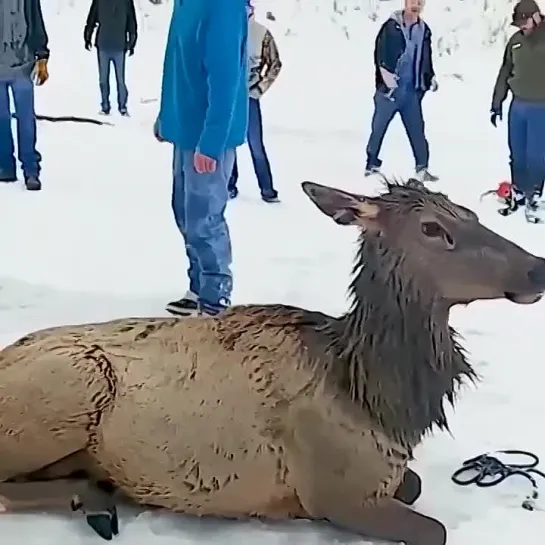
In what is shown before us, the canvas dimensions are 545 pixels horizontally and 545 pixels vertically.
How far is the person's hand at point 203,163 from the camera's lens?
4.59ft

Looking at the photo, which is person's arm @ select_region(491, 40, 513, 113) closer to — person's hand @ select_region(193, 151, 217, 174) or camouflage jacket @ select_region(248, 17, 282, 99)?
camouflage jacket @ select_region(248, 17, 282, 99)

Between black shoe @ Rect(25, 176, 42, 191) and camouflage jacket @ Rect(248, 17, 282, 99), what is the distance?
437 millimetres

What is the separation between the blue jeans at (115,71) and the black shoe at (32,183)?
8.2 inches

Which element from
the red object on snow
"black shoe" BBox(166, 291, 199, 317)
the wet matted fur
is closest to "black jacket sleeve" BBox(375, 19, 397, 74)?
the red object on snow

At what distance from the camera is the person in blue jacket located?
1347 mm

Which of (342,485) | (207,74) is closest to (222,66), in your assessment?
(207,74)

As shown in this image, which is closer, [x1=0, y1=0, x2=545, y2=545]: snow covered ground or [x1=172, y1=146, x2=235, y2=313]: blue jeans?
[x1=172, y1=146, x2=235, y2=313]: blue jeans

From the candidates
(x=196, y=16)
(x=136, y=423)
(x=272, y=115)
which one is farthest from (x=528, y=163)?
(x=136, y=423)

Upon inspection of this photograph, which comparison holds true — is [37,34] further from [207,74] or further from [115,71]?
[207,74]

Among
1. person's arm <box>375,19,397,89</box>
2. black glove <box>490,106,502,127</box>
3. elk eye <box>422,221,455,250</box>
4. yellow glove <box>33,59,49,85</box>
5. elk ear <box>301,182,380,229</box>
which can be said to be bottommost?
elk eye <box>422,221,455,250</box>

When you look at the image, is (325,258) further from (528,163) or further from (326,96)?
(528,163)

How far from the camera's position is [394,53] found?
5.52 feet

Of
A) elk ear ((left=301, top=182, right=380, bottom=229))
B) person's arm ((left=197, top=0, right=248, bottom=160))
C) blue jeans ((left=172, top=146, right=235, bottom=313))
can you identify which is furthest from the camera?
blue jeans ((left=172, top=146, right=235, bottom=313))

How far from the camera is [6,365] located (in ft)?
3.77
